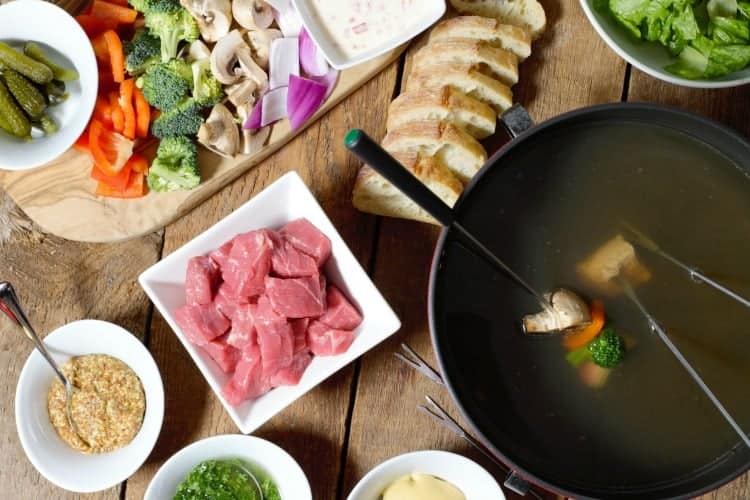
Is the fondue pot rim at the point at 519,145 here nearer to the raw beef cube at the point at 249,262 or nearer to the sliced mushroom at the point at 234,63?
the raw beef cube at the point at 249,262

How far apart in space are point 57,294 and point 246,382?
59 cm

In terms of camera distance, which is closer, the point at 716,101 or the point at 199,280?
the point at 199,280

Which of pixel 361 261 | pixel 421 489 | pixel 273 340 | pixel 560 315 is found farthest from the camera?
pixel 361 261

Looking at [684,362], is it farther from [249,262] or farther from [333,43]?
[333,43]

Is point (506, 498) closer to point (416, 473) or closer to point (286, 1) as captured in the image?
point (416, 473)

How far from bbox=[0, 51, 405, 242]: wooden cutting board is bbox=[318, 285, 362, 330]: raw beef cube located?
408 millimetres

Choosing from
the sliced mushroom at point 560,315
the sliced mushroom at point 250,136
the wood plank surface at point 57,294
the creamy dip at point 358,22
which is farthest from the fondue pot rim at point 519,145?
the wood plank surface at point 57,294

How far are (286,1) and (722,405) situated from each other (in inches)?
52.7

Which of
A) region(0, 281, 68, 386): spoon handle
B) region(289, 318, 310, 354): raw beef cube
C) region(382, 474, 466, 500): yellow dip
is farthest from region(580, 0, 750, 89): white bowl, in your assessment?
region(0, 281, 68, 386): spoon handle

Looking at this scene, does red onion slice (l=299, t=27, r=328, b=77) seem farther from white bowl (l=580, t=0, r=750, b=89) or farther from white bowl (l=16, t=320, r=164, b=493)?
white bowl (l=16, t=320, r=164, b=493)

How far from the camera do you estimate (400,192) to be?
2.19 m

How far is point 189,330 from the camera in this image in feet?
7.10

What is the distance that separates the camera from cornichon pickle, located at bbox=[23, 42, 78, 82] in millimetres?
2240

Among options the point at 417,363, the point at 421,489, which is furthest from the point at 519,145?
the point at 421,489
